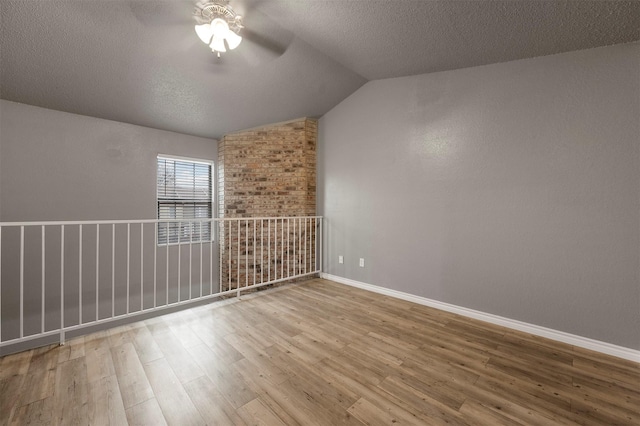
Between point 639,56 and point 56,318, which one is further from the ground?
point 639,56

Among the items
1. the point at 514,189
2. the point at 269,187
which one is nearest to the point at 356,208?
the point at 269,187

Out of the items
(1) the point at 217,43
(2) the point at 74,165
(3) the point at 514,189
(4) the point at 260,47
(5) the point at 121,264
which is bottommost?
(5) the point at 121,264

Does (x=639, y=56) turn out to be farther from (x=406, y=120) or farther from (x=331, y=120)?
(x=331, y=120)

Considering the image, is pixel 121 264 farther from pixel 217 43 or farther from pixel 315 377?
pixel 315 377

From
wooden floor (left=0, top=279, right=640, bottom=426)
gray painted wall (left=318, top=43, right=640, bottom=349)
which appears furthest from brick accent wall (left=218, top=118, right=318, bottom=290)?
wooden floor (left=0, top=279, right=640, bottom=426)

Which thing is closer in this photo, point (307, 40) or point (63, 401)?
point (63, 401)

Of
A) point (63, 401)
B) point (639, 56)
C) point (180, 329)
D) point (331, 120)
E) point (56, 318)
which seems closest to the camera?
point (63, 401)

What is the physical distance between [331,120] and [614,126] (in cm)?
299

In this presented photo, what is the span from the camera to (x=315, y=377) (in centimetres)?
171

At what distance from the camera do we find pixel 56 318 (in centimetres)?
340

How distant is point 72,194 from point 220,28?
10.3ft

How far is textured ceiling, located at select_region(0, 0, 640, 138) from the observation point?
199cm

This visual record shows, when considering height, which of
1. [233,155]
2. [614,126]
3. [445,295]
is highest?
[233,155]

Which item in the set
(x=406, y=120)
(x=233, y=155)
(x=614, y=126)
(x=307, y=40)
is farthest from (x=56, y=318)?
(x=614, y=126)
